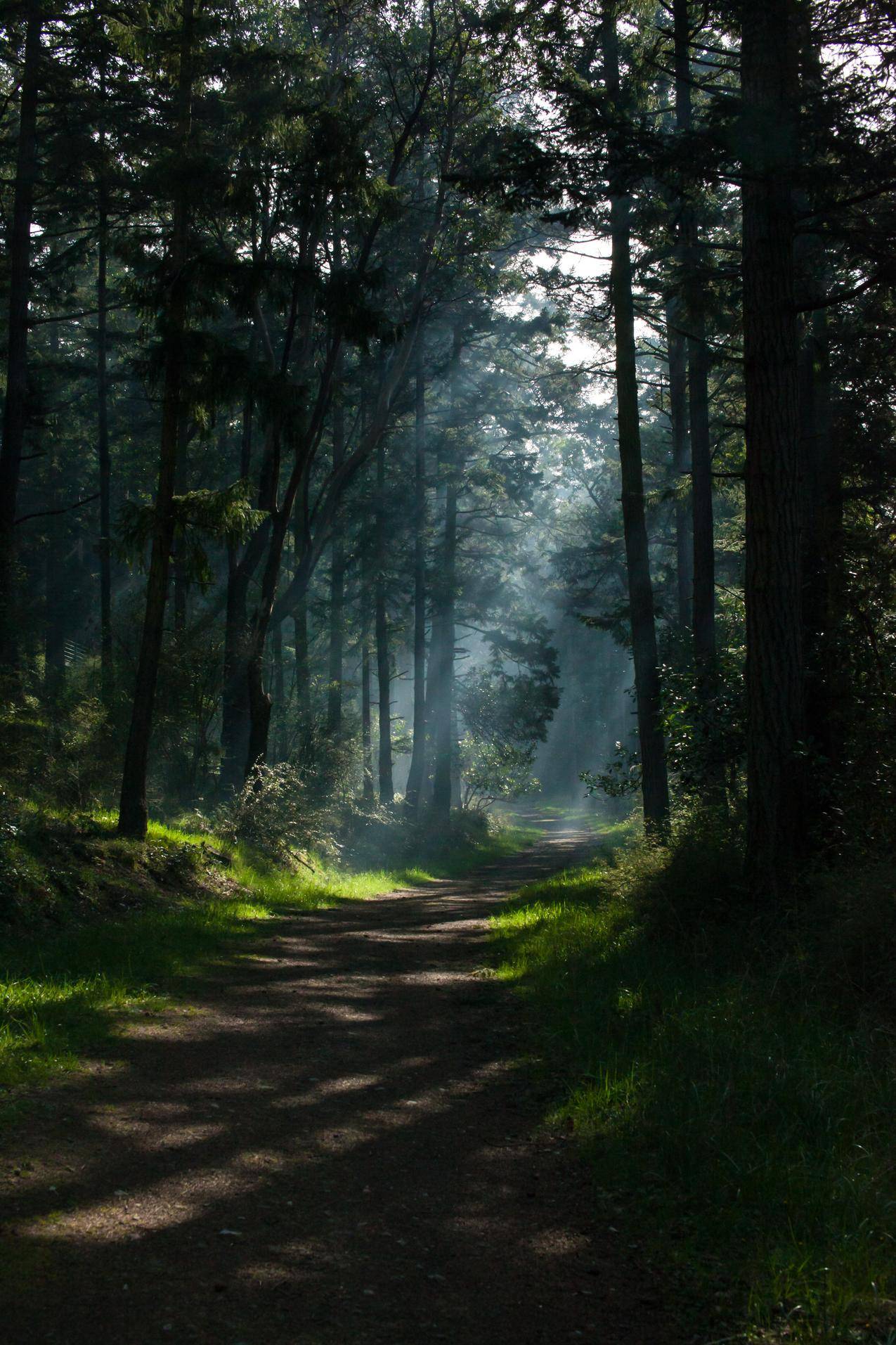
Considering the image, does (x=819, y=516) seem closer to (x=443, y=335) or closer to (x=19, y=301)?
(x=19, y=301)

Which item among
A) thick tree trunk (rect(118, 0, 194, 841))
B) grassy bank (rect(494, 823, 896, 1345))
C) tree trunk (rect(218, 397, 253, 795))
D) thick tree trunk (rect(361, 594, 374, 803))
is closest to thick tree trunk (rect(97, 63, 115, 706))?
thick tree trunk (rect(118, 0, 194, 841))

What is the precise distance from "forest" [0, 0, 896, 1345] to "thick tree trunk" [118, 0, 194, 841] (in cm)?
7

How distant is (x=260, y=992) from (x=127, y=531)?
7.38 metres

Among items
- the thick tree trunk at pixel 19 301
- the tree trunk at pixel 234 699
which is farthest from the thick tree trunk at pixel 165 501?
the tree trunk at pixel 234 699

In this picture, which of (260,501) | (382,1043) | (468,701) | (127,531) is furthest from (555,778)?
(382,1043)

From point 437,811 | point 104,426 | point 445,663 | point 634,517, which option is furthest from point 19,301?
point 445,663

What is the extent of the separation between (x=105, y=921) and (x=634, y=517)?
9748 millimetres

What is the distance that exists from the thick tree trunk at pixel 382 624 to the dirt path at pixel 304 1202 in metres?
24.1

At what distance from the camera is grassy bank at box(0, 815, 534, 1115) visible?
619 centimetres

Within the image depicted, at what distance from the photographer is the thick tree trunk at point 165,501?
44.0 ft

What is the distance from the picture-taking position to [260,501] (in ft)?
62.1

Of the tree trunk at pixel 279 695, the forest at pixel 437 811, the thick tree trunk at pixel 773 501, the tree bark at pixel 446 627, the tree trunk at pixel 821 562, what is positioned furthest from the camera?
the tree bark at pixel 446 627

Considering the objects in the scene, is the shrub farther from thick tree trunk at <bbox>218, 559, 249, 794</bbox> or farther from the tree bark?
the tree bark

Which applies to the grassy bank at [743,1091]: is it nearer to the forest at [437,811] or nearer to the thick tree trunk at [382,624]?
the forest at [437,811]
